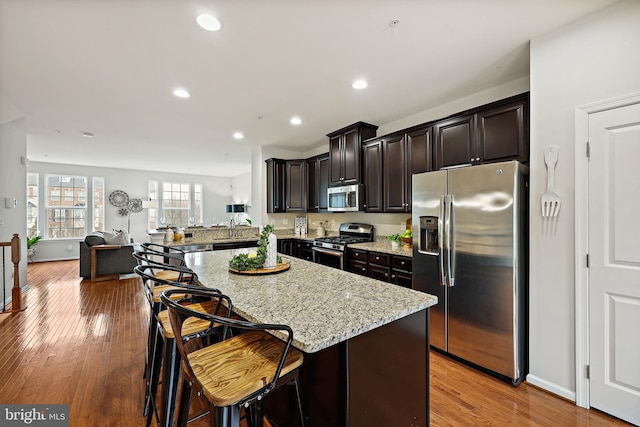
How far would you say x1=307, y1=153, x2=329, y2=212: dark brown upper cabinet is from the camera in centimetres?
482

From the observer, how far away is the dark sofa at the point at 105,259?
209 inches

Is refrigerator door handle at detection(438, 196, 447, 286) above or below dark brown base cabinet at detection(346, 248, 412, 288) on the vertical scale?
above

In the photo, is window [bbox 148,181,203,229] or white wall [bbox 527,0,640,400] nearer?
white wall [bbox 527,0,640,400]

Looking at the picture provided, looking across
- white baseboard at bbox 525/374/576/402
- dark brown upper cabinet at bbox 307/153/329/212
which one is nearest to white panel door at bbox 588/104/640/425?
white baseboard at bbox 525/374/576/402

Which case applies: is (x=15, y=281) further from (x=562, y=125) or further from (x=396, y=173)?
(x=562, y=125)

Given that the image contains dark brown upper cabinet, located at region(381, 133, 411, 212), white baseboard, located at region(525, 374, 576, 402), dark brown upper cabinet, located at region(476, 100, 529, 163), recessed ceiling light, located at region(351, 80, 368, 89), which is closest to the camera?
white baseboard, located at region(525, 374, 576, 402)

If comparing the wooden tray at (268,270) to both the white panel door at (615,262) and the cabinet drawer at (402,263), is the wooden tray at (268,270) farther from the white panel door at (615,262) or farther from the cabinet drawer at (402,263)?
the white panel door at (615,262)

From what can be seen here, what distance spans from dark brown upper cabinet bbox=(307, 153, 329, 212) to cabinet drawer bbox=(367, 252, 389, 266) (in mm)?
1582

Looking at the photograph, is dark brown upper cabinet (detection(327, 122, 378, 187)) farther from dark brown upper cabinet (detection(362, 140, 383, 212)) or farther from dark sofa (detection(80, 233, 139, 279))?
dark sofa (detection(80, 233, 139, 279))

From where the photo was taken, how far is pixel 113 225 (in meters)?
8.45

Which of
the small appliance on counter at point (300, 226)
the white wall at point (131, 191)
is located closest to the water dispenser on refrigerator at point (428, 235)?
the small appliance on counter at point (300, 226)

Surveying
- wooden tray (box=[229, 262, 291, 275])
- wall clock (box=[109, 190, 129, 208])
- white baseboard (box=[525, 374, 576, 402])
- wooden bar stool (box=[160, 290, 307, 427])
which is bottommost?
white baseboard (box=[525, 374, 576, 402])

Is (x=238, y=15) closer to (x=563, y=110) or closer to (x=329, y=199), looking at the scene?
(x=563, y=110)

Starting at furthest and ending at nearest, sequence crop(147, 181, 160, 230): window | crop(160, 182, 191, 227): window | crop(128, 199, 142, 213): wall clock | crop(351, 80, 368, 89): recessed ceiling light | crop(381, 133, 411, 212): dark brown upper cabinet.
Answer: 1. crop(160, 182, 191, 227): window
2. crop(147, 181, 160, 230): window
3. crop(128, 199, 142, 213): wall clock
4. crop(381, 133, 411, 212): dark brown upper cabinet
5. crop(351, 80, 368, 89): recessed ceiling light
